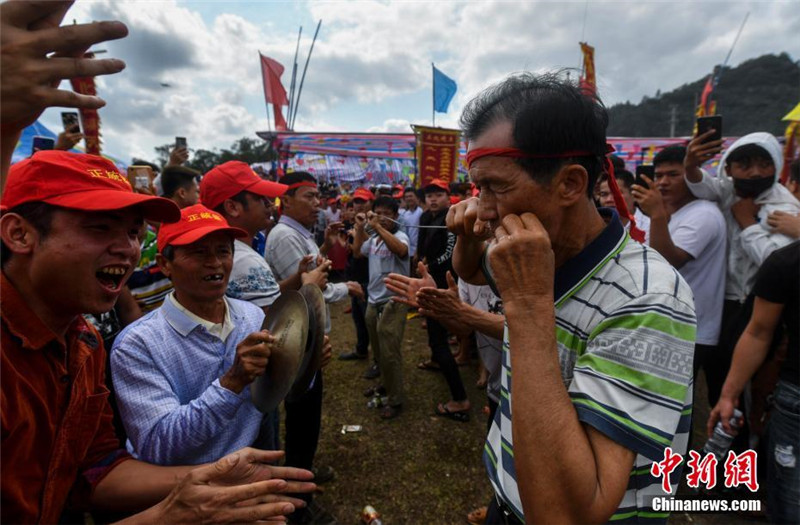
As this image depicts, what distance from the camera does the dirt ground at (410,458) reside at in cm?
318

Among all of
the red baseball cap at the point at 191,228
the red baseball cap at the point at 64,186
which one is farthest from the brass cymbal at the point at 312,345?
the red baseball cap at the point at 64,186

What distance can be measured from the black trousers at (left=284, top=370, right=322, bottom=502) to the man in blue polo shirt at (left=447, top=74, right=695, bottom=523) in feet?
6.54

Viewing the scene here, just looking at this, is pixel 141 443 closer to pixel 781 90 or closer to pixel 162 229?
pixel 162 229

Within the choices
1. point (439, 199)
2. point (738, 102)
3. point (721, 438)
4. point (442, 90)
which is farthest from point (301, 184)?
point (738, 102)

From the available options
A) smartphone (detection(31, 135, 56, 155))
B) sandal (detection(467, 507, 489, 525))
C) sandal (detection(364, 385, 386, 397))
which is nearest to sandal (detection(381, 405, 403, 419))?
sandal (detection(364, 385, 386, 397))

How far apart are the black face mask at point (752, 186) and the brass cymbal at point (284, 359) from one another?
357 cm

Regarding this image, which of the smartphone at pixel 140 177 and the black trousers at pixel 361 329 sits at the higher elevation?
the smartphone at pixel 140 177

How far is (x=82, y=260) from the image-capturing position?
124 centimetres

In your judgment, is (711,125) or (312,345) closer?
(312,345)

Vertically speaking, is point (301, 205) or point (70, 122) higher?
point (70, 122)

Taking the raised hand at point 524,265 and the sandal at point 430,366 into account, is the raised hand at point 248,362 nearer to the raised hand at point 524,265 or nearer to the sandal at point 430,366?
the raised hand at point 524,265

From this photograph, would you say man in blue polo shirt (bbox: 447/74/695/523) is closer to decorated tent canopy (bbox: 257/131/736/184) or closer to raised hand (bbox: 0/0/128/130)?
raised hand (bbox: 0/0/128/130)

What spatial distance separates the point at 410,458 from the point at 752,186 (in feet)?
12.5

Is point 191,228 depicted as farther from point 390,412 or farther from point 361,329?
point 361,329
